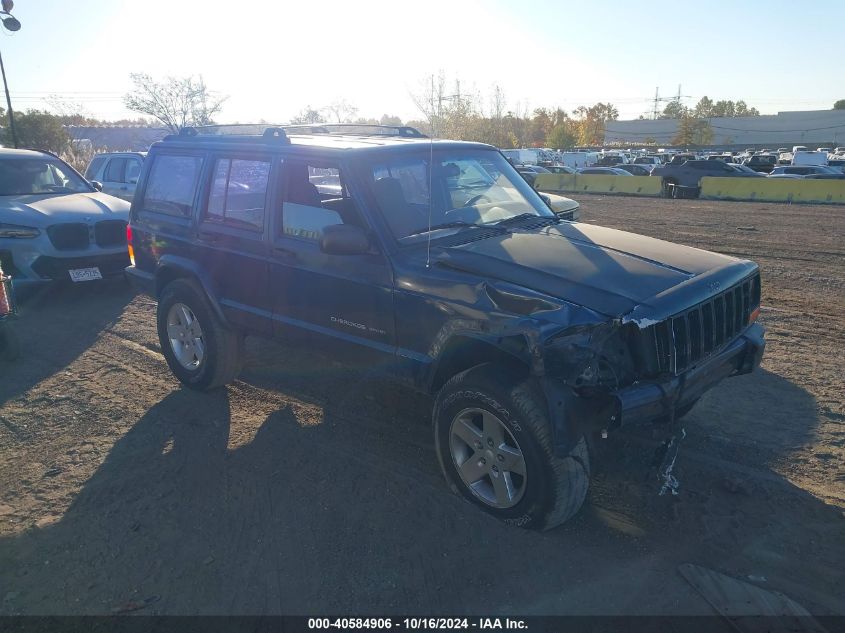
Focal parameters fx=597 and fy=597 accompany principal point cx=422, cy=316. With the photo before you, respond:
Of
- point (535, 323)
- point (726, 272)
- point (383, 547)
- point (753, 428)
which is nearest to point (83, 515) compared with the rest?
point (383, 547)

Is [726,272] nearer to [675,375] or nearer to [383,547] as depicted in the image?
[675,375]

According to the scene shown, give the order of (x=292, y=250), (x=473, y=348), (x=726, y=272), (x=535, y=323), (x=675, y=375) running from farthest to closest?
(x=292, y=250) → (x=726, y=272) → (x=473, y=348) → (x=675, y=375) → (x=535, y=323)

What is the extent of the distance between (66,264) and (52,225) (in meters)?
0.53

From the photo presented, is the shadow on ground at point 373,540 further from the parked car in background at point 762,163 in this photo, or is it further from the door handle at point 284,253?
the parked car in background at point 762,163

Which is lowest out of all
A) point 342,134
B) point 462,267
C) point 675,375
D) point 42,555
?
point 42,555

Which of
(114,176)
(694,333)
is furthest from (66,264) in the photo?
(694,333)

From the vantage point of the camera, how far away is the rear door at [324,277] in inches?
152

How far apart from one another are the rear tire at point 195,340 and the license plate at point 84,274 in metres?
3.44

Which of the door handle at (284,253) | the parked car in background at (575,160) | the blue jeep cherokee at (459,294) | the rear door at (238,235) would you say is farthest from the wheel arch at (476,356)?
the parked car in background at (575,160)

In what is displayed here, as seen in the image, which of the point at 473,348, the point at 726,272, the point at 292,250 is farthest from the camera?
the point at 292,250

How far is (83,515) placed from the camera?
364 centimetres

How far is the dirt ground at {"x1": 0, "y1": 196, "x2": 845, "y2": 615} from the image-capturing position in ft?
9.75

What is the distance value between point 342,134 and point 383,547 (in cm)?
351

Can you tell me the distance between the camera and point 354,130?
554 centimetres
